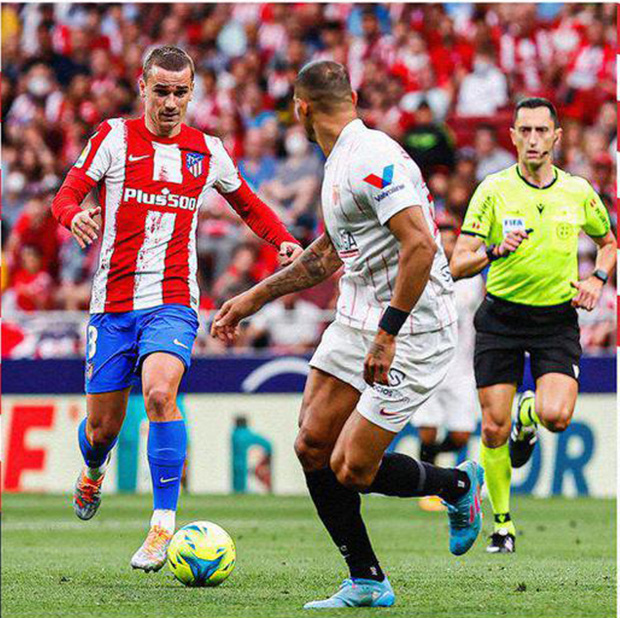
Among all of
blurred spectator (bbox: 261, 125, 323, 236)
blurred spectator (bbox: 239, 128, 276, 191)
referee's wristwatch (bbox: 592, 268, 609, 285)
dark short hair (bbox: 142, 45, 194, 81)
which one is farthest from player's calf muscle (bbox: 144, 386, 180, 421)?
blurred spectator (bbox: 239, 128, 276, 191)

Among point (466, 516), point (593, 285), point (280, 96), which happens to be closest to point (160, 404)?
point (466, 516)

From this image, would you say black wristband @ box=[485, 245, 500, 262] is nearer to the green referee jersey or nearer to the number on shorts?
the green referee jersey

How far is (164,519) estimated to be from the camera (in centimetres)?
746

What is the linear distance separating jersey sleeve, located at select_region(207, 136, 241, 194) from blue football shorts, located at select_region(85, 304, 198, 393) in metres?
0.79

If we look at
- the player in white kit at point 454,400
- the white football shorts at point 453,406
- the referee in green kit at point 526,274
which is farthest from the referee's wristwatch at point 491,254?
the white football shorts at point 453,406

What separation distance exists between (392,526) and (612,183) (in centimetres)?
661

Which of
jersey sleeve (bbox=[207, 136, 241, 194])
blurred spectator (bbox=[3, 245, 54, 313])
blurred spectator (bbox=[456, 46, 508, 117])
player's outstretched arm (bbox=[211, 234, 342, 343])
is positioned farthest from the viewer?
blurred spectator (bbox=[456, 46, 508, 117])

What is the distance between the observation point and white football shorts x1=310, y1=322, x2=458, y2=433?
644cm

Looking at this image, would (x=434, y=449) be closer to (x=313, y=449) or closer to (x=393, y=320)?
(x=313, y=449)

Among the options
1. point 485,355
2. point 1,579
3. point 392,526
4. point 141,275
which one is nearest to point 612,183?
point 392,526

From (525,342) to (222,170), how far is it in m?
2.38

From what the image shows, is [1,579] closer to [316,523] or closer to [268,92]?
[316,523]

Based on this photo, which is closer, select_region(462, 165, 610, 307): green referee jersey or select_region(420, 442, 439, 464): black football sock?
select_region(462, 165, 610, 307): green referee jersey

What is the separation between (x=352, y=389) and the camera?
21.7ft
